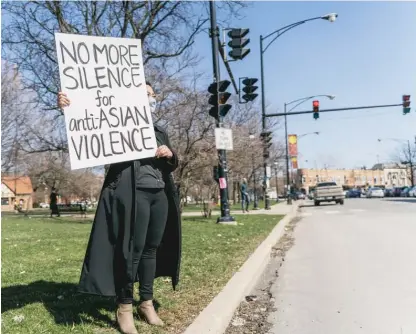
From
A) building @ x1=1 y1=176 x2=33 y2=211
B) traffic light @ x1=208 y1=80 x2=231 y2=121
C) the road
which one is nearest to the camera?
the road

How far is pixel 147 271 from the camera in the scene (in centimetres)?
378

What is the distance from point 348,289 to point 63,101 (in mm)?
3997

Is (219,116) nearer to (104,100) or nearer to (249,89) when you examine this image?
(249,89)

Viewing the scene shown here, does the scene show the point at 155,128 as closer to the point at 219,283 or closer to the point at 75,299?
the point at 75,299

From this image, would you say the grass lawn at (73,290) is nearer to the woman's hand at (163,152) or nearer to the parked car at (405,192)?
the woman's hand at (163,152)

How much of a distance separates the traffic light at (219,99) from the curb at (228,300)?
23.1 ft

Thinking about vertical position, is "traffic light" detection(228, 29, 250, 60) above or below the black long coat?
above

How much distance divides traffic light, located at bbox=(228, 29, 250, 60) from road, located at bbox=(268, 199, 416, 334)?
21.6ft

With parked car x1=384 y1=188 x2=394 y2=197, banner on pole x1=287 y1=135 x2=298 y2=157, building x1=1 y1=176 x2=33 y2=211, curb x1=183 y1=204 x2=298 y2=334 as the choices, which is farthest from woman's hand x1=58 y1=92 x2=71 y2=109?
building x1=1 y1=176 x2=33 y2=211

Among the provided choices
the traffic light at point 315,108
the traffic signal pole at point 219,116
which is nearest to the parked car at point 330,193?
the traffic light at point 315,108

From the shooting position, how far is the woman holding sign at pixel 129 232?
3494mm

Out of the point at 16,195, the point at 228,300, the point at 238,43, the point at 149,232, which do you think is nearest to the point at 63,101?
the point at 149,232

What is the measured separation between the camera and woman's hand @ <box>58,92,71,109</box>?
11.5 ft

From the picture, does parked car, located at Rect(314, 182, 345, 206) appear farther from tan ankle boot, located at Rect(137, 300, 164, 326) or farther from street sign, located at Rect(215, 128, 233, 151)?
tan ankle boot, located at Rect(137, 300, 164, 326)
